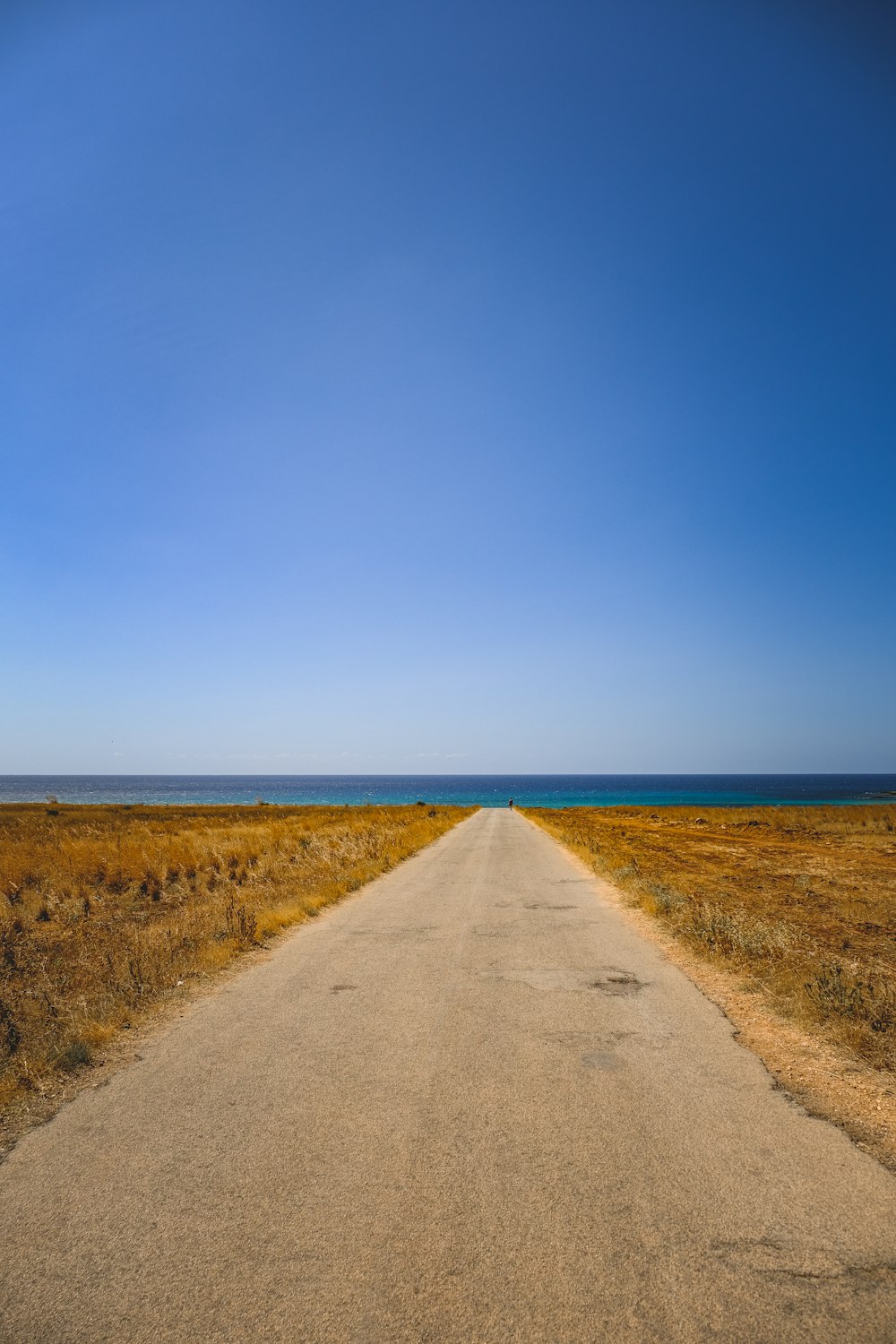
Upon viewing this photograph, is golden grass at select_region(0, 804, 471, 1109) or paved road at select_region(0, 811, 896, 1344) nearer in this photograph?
paved road at select_region(0, 811, 896, 1344)

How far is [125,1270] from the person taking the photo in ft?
10.4

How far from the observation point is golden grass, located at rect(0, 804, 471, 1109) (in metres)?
6.50

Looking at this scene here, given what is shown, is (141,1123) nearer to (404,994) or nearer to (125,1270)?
(125,1270)

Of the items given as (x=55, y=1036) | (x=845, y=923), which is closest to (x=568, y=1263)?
(x=55, y=1036)

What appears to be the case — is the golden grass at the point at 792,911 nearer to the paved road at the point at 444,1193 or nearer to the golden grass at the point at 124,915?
the paved road at the point at 444,1193

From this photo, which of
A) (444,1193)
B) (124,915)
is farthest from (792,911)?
(124,915)

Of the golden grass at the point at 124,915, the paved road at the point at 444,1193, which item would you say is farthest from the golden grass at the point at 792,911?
the golden grass at the point at 124,915

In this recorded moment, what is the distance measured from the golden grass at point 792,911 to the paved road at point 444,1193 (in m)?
1.35

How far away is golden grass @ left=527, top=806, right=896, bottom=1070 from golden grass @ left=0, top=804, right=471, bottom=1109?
739cm

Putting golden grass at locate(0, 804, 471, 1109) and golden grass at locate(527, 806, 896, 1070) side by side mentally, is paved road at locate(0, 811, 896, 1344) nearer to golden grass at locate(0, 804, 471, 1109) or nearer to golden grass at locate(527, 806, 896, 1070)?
golden grass at locate(0, 804, 471, 1109)

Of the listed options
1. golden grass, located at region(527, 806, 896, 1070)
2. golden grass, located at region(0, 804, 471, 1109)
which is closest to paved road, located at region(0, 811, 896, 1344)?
golden grass, located at region(0, 804, 471, 1109)

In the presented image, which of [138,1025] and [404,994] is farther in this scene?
[404,994]

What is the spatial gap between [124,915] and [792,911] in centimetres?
1442

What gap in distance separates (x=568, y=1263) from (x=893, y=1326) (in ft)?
4.71
